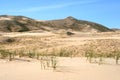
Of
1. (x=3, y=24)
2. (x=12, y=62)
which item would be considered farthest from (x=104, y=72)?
(x=3, y=24)

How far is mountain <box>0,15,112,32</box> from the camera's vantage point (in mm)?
51750

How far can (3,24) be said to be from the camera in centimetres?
5209

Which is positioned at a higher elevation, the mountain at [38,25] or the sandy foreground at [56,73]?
the mountain at [38,25]

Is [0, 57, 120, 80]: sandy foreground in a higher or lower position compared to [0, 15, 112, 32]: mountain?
lower

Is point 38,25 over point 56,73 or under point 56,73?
over

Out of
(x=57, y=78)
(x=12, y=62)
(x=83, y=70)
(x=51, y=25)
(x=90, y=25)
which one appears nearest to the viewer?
(x=57, y=78)

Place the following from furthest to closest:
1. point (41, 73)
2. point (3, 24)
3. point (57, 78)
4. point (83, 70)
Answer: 1. point (3, 24)
2. point (83, 70)
3. point (41, 73)
4. point (57, 78)

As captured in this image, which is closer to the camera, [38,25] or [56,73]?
[56,73]

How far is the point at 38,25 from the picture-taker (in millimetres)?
55844

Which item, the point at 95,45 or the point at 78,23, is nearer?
the point at 95,45

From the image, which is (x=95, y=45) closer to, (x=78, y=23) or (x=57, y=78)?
(x=57, y=78)

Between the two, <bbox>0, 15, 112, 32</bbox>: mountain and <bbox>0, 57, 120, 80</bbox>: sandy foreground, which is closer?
<bbox>0, 57, 120, 80</bbox>: sandy foreground

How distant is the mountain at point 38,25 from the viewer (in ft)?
170

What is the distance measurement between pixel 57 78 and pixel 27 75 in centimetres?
64
